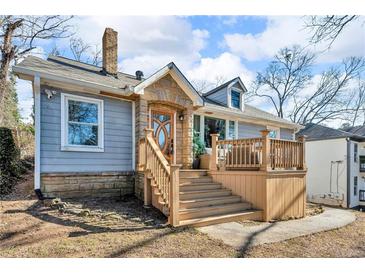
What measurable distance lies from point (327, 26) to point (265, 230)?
5.16m

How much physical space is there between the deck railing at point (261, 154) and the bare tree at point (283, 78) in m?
18.9

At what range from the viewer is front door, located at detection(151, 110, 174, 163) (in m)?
8.70

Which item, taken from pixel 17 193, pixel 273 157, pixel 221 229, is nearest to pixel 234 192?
pixel 273 157

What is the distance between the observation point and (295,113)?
1047 inches

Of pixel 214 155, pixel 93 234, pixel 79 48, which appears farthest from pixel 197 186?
pixel 79 48

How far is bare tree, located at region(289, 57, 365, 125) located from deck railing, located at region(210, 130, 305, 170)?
19.0 m

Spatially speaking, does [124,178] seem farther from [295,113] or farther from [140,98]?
[295,113]

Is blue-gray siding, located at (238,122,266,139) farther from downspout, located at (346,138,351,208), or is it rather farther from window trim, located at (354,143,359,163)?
window trim, located at (354,143,359,163)

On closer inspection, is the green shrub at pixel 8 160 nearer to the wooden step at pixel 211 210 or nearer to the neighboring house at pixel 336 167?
the wooden step at pixel 211 210

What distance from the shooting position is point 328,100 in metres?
24.8

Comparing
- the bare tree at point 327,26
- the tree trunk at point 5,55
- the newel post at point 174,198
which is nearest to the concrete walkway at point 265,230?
the newel post at point 174,198

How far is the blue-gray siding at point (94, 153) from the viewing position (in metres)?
6.58

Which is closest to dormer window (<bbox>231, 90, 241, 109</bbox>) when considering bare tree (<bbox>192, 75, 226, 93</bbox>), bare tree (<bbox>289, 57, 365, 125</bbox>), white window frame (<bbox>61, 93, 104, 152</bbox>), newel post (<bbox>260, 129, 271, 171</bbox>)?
newel post (<bbox>260, 129, 271, 171</bbox>)

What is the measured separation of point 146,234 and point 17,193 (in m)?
4.57
